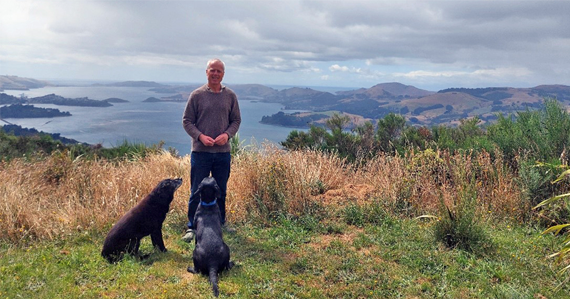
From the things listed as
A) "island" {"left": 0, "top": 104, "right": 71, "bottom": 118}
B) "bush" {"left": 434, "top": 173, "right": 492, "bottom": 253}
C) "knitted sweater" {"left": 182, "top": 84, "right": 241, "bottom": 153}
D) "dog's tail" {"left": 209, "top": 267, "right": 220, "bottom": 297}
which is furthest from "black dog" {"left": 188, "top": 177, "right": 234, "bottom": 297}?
"island" {"left": 0, "top": 104, "right": 71, "bottom": 118}

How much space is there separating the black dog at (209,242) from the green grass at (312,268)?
0.11 metres

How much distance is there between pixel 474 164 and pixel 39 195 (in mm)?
7936

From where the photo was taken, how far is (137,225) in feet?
13.6

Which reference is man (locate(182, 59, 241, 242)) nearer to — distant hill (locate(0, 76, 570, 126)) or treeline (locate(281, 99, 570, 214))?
treeline (locate(281, 99, 570, 214))

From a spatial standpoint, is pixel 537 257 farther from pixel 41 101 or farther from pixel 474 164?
pixel 41 101

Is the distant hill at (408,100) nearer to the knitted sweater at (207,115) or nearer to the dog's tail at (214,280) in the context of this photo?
the knitted sweater at (207,115)

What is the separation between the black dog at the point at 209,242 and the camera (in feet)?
11.7

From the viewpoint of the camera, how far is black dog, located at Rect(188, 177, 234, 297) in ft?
11.7

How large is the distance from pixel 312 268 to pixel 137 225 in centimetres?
206

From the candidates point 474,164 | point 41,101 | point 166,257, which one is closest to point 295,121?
point 474,164

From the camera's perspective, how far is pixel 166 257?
13.9ft

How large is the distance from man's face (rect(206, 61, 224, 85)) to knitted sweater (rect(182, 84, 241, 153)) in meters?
0.15

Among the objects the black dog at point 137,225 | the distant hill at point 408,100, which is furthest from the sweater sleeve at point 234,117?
the distant hill at point 408,100

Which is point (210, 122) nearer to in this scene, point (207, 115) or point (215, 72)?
point (207, 115)
